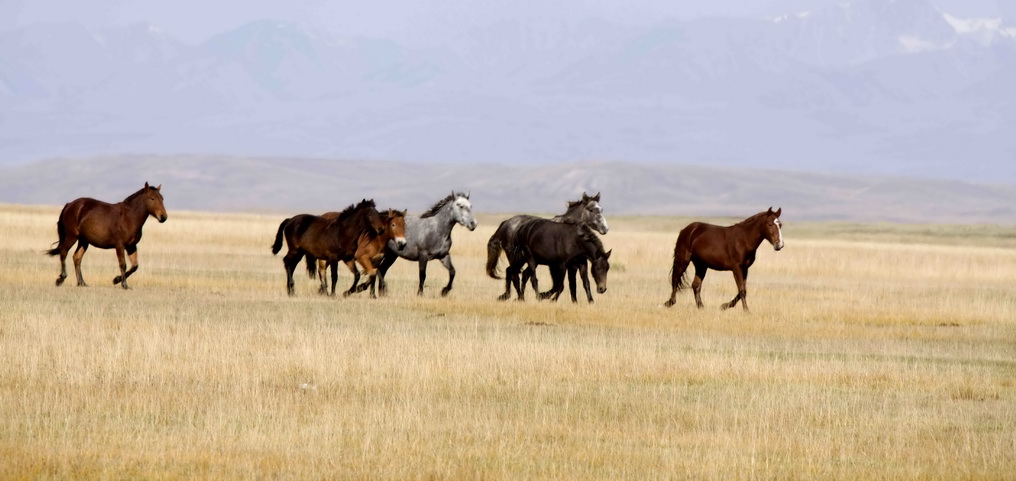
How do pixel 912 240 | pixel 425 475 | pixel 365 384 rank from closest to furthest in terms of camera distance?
pixel 425 475 < pixel 365 384 < pixel 912 240

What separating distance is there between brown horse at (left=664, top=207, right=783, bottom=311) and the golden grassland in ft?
2.04

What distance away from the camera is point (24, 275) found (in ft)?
90.7

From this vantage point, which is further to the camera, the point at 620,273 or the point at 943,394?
the point at 620,273

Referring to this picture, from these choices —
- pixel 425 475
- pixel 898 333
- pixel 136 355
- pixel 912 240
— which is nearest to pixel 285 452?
pixel 425 475

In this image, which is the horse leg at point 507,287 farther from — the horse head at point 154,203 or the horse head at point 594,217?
the horse head at point 154,203

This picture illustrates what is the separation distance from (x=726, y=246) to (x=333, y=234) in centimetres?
642

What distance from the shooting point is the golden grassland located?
10688 millimetres

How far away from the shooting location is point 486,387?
14.2 meters

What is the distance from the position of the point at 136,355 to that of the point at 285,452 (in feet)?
17.2

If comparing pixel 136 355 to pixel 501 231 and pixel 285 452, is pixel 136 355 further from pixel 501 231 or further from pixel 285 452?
pixel 501 231

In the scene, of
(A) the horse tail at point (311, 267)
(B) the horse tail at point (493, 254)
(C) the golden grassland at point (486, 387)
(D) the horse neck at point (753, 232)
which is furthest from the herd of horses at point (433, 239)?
(A) the horse tail at point (311, 267)

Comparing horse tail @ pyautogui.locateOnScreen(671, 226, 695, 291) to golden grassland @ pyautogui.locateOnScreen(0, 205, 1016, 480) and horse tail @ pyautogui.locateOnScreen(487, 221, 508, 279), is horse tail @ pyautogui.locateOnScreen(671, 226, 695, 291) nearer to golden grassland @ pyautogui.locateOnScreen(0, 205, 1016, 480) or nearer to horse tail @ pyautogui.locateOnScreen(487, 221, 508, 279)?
golden grassland @ pyautogui.locateOnScreen(0, 205, 1016, 480)

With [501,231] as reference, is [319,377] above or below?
below

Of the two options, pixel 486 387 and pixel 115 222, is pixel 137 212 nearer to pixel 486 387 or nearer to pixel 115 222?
pixel 115 222
